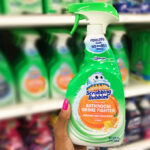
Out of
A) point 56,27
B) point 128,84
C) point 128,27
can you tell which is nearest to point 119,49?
point 128,84

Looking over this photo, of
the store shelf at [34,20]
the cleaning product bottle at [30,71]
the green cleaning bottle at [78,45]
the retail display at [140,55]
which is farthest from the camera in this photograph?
the retail display at [140,55]

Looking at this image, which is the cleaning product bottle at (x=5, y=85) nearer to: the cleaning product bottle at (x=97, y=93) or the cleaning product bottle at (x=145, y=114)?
the cleaning product bottle at (x=97, y=93)

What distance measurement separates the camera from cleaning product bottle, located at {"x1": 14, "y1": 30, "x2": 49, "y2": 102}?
2.82ft

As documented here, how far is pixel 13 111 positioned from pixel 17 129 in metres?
0.23

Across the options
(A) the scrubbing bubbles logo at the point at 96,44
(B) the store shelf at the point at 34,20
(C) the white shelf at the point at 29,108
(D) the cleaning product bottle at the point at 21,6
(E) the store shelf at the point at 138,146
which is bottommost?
(E) the store shelf at the point at 138,146

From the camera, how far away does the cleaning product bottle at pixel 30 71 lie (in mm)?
861

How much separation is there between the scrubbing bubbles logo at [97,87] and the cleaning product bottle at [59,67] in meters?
0.38

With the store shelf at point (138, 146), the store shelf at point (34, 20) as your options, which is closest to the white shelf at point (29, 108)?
the store shelf at point (34, 20)

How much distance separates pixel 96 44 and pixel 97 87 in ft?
0.38

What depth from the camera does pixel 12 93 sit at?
0.86m

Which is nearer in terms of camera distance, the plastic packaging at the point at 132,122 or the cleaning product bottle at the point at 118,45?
the cleaning product bottle at the point at 118,45

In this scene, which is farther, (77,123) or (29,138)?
(29,138)

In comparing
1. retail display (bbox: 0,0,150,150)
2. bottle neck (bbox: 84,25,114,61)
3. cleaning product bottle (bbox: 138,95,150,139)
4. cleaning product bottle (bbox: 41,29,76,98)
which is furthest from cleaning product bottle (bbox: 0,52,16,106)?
cleaning product bottle (bbox: 138,95,150,139)

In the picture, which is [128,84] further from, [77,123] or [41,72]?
[77,123]
